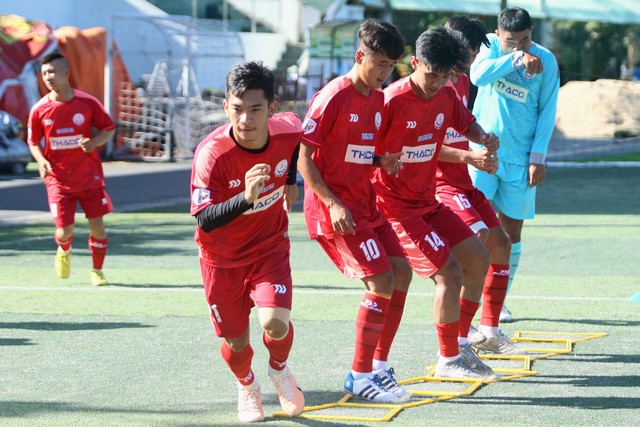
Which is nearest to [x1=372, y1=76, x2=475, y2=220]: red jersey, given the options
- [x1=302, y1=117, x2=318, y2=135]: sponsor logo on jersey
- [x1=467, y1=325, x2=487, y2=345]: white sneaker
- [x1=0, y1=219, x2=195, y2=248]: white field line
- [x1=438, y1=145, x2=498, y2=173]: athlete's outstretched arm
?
[x1=438, y1=145, x2=498, y2=173]: athlete's outstretched arm

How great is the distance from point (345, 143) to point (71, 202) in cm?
501

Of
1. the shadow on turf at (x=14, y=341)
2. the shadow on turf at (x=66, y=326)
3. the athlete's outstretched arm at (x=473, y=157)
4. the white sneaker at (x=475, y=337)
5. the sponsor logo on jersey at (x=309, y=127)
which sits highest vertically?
the sponsor logo on jersey at (x=309, y=127)

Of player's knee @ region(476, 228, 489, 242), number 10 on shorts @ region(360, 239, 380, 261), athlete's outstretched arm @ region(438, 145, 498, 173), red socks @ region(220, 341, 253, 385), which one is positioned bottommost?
red socks @ region(220, 341, 253, 385)

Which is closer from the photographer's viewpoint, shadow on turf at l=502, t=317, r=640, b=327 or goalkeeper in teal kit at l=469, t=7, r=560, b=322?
goalkeeper in teal kit at l=469, t=7, r=560, b=322

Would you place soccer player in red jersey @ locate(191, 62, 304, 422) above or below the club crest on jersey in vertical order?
above

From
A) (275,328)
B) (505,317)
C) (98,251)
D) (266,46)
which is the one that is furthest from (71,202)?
(266,46)

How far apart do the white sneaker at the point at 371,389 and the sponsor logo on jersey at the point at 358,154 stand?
1.15 m

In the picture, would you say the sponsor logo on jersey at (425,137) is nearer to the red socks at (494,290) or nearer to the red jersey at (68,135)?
the red socks at (494,290)

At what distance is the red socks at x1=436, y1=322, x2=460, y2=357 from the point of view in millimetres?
6363

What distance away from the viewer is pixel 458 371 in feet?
21.0

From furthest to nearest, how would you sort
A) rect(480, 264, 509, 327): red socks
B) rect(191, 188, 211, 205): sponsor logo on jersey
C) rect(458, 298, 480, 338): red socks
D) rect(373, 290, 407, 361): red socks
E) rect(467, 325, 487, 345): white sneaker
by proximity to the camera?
rect(480, 264, 509, 327): red socks, rect(467, 325, 487, 345): white sneaker, rect(458, 298, 480, 338): red socks, rect(373, 290, 407, 361): red socks, rect(191, 188, 211, 205): sponsor logo on jersey

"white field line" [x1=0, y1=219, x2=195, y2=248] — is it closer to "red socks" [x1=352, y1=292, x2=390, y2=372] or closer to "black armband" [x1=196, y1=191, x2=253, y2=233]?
"red socks" [x1=352, y1=292, x2=390, y2=372]

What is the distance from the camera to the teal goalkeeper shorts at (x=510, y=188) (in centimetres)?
790

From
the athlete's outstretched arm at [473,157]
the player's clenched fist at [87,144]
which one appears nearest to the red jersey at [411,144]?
the athlete's outstretched arm at [473,157]
